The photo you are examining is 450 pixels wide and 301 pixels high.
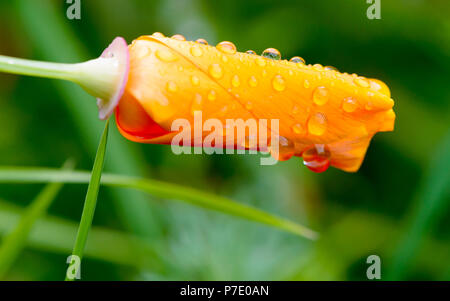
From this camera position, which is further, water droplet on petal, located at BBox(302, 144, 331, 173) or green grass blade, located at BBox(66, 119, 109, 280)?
water droplet on petal, located at BBox(302, 144, 331, 173)

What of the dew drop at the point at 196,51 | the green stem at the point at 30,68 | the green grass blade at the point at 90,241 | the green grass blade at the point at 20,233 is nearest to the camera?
the green stem at the point at 30,68

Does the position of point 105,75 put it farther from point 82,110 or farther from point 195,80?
point 82,110

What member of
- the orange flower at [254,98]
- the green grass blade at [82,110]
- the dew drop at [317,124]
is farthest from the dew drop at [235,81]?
the green grass blade at [82,110]

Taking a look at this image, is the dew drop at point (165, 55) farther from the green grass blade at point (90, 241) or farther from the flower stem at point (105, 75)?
the green grass blade at point (90, 241)

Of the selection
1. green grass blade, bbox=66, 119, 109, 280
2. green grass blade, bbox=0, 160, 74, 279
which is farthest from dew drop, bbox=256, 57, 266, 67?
green grass blade, bbox=0, 160, 74, 279

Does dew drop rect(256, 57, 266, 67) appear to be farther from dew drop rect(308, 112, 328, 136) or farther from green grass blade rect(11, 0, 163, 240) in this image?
green grass blade rect(11, 0, 163, 240)

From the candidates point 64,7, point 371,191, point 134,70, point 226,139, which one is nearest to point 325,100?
point 226,139

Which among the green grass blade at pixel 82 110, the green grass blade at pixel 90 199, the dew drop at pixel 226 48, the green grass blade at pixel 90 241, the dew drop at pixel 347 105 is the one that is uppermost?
the green grass blade at pixel 82 110

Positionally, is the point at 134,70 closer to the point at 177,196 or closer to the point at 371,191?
the point at 177,196
